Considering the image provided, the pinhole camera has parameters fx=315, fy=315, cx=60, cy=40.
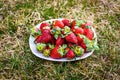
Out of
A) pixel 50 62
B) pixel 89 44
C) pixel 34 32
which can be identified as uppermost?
pixel 34 32

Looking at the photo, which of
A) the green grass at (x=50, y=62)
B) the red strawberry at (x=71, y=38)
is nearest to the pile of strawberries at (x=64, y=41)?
the red strawberry at (x=71, y=38)

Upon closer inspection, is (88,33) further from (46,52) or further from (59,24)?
(46,52)

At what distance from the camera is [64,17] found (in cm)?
277

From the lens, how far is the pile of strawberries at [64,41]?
226cm

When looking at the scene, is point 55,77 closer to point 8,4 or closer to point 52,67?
point 52,67

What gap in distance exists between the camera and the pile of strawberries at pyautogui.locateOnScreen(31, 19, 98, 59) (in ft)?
7.40

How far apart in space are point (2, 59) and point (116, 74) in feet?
2.81

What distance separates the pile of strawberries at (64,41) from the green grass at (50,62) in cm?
10

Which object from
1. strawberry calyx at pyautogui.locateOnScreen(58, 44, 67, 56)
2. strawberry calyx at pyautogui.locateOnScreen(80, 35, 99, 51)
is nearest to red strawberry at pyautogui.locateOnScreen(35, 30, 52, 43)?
strawberry calyx at pyautogui.locateOnScreen(58, 44, 67, 56)

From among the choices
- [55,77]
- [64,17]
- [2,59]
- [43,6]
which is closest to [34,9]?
[43,6]

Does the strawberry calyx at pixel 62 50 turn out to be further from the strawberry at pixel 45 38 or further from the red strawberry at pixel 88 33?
the red strawberry at pixel 88 33

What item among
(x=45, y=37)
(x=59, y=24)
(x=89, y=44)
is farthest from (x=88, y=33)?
(x=45, y=37)

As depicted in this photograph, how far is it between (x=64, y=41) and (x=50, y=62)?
0.63 feet

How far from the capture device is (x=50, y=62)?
Result: 2.34m
